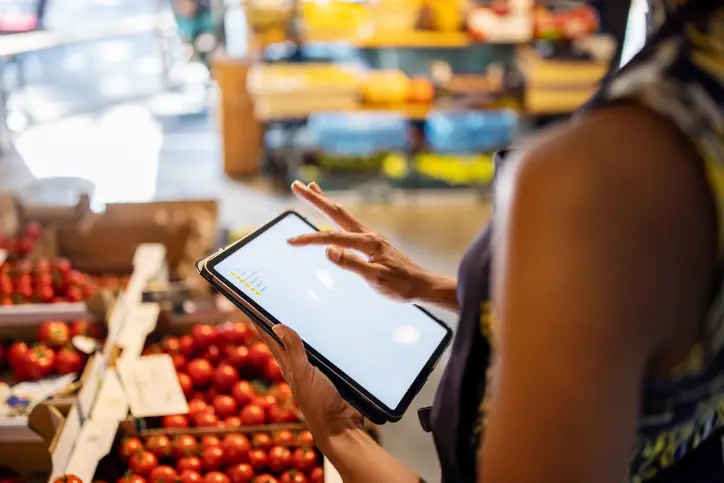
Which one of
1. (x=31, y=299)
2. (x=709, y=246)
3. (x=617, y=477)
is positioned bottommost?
(x=31, y=299)

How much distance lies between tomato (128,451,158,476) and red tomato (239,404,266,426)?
0.94ft

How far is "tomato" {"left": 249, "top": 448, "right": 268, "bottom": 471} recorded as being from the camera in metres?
1.65

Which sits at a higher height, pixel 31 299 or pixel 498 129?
pixel 31 299

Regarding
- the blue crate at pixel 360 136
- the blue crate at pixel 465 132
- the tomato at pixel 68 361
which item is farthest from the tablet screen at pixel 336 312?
the blue crate at pixel 465 132

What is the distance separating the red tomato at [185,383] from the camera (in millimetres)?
1939

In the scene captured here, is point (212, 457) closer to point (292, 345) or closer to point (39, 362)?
point (39, 362)

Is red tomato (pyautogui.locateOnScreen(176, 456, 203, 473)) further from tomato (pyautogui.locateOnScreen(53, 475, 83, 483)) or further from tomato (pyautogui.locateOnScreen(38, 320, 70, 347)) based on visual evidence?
tomato (pyautogui.locateOnScreen(38, 320, 70, 347))

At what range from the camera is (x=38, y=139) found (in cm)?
625

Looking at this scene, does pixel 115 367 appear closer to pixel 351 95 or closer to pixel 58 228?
pixel 58 228

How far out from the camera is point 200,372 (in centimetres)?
197

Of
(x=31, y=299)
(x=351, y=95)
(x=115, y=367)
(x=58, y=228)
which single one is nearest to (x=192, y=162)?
(x=351, y=95)

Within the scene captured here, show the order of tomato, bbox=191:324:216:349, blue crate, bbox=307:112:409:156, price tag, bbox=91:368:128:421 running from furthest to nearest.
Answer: blue crate, bbox=307:112:409:156
tomato, bbox=191:324:216:349
price tag, bbox=91:368:128:421

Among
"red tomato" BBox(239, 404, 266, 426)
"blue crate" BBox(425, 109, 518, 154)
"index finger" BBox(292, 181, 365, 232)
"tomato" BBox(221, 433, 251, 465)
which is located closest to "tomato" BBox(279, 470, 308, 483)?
"tomato" BBox(221, 433, 251, 465)

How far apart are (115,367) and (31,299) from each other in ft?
2.20
